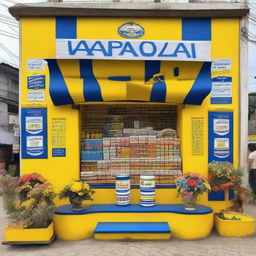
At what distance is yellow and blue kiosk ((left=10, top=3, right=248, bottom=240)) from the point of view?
6105 millimetres

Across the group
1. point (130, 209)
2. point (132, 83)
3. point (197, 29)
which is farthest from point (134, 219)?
point (197, 29)

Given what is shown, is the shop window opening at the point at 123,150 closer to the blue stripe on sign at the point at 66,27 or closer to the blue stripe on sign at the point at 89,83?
the blue stripe on sign at the point at 89,83

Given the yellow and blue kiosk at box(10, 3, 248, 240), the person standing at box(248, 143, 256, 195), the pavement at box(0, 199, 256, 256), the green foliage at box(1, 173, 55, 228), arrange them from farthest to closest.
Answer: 1. the person standing at box(248, 143, 256, 195)
2. the yellow and blue kiosk at box(10, 3, 248, 240)
3. the green foliage at box(1, 173, 55, 228)
4. the pavement at box(0, 199, 256, 256)

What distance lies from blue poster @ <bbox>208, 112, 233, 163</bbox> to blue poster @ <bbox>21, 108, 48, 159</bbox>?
3.37 meters

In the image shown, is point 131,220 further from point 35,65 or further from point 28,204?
point 35,65

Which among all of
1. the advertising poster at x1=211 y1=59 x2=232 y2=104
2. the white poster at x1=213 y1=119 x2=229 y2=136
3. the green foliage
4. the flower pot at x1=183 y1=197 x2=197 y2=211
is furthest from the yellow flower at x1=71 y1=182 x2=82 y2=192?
the advertising poster at x1=211 y1=59 x2=232 y2=104

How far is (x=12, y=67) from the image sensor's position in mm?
16906

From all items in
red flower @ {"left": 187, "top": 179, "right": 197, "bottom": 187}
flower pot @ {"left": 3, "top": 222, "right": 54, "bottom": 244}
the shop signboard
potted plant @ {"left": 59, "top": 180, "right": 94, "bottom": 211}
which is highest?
the shop signboard

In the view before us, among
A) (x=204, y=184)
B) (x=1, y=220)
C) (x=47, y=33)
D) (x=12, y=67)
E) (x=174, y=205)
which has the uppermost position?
(x=12, y=67)

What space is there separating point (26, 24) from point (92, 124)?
8.10 ft

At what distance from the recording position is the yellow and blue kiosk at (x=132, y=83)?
6105 millimetres

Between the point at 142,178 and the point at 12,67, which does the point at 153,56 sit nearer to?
the point at 142,178

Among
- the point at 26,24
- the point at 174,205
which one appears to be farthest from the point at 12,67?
the point at 174,205

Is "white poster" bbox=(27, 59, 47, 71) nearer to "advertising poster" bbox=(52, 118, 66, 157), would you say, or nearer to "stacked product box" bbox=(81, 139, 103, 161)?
"advertising poster" bbox=(52, 118, 66, 157)
